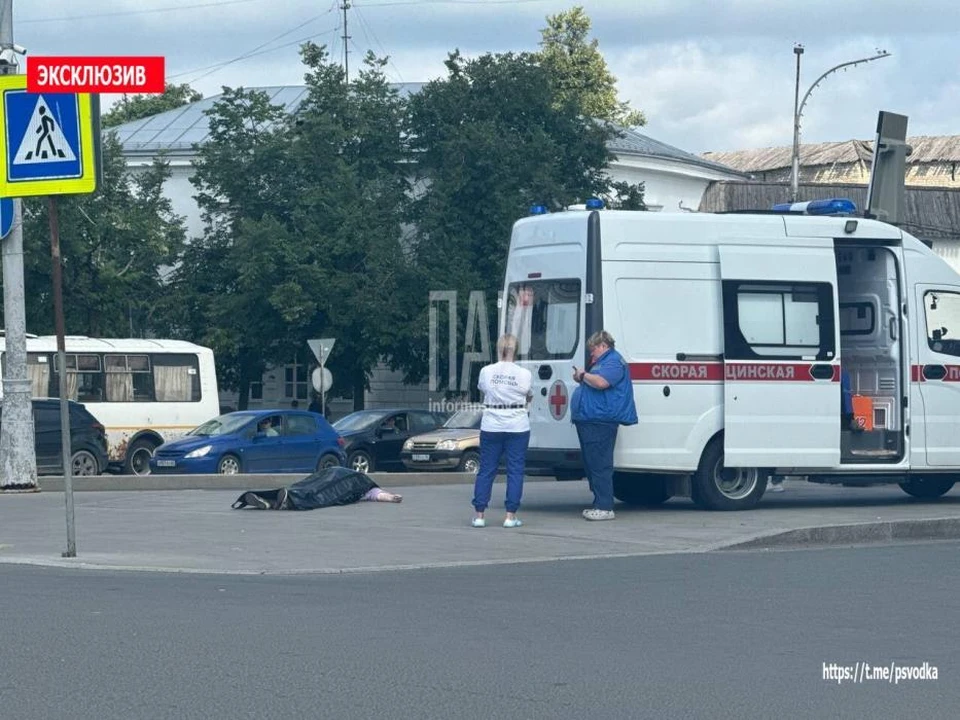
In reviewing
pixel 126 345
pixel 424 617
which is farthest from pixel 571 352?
pixel 126 345

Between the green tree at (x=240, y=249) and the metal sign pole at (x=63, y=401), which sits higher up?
the green tree at (x=240, y=249)

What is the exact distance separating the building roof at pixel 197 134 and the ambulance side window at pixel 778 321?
41.6 meters

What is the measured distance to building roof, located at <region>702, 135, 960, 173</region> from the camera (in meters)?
78.1

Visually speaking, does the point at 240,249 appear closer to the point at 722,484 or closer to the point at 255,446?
the point at 255,446

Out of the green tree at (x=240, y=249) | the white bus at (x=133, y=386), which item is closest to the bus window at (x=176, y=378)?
the white bus at (x=133, y=386)

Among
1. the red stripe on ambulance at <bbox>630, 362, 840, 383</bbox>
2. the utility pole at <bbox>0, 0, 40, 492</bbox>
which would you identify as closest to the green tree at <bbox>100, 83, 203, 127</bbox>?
the utility pole at <bbox>0, 0, 40, 492</bbox>

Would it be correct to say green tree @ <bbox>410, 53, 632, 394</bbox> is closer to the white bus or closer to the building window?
the building window

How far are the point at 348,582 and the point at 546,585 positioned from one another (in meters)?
1.33

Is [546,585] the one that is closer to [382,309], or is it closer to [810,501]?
[810,501]

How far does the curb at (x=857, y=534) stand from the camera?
547 inches

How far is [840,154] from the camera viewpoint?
79125mm

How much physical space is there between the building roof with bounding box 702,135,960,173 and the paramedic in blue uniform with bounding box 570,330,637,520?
209 feet

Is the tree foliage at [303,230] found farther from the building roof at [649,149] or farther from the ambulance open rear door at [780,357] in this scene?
the ambulance open rear door at [780,357]

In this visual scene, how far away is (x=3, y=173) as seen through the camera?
12.9 metres
